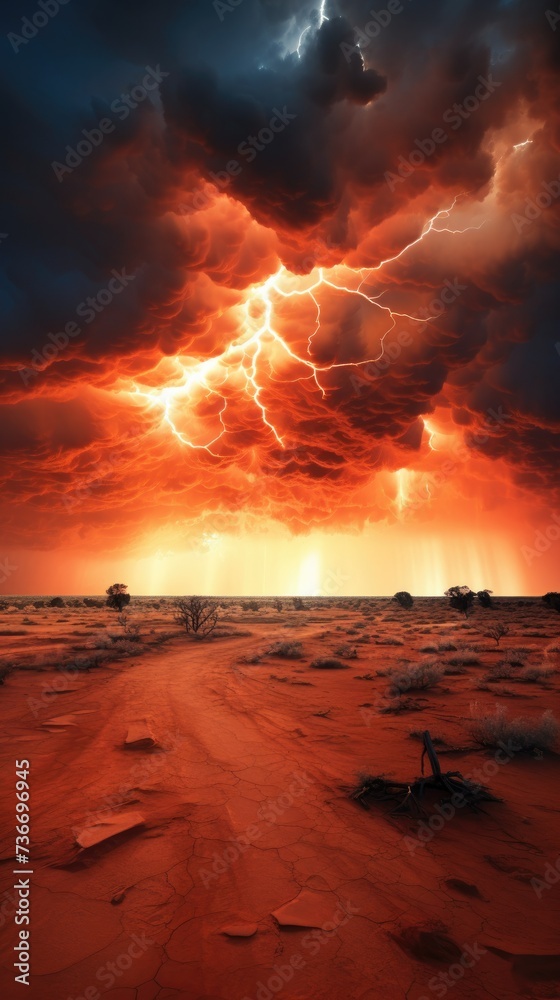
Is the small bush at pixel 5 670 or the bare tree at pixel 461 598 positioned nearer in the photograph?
the small bush at pixel 5 670

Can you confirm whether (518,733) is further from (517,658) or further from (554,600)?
(554,600)

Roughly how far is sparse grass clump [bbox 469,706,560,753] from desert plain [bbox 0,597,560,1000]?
67 millimetres

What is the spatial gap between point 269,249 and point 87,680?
20.2 meters

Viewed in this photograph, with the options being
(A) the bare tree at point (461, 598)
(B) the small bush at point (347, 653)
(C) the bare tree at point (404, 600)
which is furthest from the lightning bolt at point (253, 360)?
(C) the bare tree at point (404, 600)

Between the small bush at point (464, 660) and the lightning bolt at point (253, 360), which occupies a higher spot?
the lightning bolt at point (253, 360)

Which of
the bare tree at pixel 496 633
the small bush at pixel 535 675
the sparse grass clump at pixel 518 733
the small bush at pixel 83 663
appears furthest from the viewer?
the bare tree at pixel 496 633

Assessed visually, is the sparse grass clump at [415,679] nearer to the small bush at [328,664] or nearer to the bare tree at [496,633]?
the small bush at [328,664]

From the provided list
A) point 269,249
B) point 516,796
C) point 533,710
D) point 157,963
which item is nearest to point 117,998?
point 157,963

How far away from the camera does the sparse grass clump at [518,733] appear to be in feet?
26.0

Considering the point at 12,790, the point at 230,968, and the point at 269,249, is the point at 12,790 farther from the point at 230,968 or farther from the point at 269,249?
the point at 269,249

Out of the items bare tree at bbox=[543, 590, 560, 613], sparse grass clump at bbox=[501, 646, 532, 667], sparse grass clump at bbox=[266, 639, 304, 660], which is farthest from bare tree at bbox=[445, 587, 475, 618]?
sparse grass clump at bbox=[266, 639, 304, 660]

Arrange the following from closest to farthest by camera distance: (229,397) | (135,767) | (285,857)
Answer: (285,857), (135,767), (229,397)

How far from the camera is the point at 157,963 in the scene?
334cm

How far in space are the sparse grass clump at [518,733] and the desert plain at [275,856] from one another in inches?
2.6
